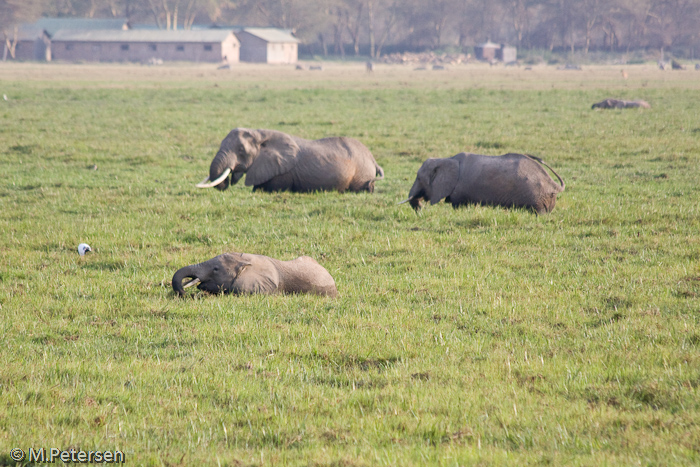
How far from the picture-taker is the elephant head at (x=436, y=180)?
1190cm

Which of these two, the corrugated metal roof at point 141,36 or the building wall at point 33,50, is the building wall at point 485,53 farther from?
the building wall at point 33,50

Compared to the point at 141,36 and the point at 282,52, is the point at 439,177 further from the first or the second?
the point at 282,52

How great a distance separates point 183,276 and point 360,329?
2089mm

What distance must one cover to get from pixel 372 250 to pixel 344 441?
208 inches

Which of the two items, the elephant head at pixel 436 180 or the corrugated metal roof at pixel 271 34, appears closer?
the elephant head at pixel 436 180

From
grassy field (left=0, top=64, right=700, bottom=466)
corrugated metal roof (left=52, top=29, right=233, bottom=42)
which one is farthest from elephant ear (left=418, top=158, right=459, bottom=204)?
corrugated metal roof (left=52, top=29, right=233, bottom=42)

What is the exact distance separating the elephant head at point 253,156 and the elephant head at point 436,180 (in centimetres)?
285

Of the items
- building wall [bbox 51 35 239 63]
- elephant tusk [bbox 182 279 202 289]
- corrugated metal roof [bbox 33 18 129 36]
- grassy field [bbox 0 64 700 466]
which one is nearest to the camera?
grassy field [bbox 0 64 700 466]

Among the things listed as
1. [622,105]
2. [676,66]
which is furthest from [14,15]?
[622,105]

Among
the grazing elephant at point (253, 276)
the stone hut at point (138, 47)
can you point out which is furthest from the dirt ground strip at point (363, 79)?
the grazing elephant at point (253, 276)

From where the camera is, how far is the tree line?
112 metres

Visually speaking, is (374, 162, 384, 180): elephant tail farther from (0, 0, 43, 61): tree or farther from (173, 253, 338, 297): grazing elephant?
(0, 0, 43, 61): tree

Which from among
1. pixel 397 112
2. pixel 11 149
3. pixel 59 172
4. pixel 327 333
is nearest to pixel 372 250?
pixel 327 333

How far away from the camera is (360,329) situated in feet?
20.9
